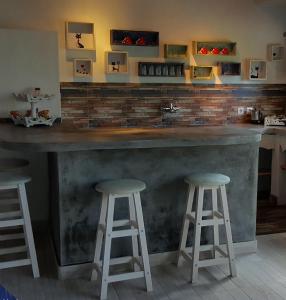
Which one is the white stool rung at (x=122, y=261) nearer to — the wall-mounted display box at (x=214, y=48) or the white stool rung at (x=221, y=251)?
the white stool rung at (x=221, y=251)

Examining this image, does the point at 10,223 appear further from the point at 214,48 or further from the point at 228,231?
the point at 214,48

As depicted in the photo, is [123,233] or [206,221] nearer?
[123,233]

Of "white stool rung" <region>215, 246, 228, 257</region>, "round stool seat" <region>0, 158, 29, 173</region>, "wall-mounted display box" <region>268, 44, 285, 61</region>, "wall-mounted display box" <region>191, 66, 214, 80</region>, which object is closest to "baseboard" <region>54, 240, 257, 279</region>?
"white stool rung" <region>215, 246, 228, 257</region>

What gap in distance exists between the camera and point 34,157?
12.0 ft

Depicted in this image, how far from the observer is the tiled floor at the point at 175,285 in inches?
102

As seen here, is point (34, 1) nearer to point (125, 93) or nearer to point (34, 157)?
point (125, 93)

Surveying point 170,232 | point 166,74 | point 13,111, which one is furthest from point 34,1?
point 170,232

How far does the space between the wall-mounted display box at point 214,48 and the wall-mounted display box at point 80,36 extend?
122cm

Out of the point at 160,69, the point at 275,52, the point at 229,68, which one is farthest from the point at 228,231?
the point at 275,52

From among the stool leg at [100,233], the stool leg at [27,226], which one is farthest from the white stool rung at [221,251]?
the stool leg at [27,226]

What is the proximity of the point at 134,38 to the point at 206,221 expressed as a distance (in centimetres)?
252

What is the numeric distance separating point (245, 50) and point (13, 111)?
288 cm

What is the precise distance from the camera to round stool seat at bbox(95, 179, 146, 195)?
250 cm

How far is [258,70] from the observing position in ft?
16.4
